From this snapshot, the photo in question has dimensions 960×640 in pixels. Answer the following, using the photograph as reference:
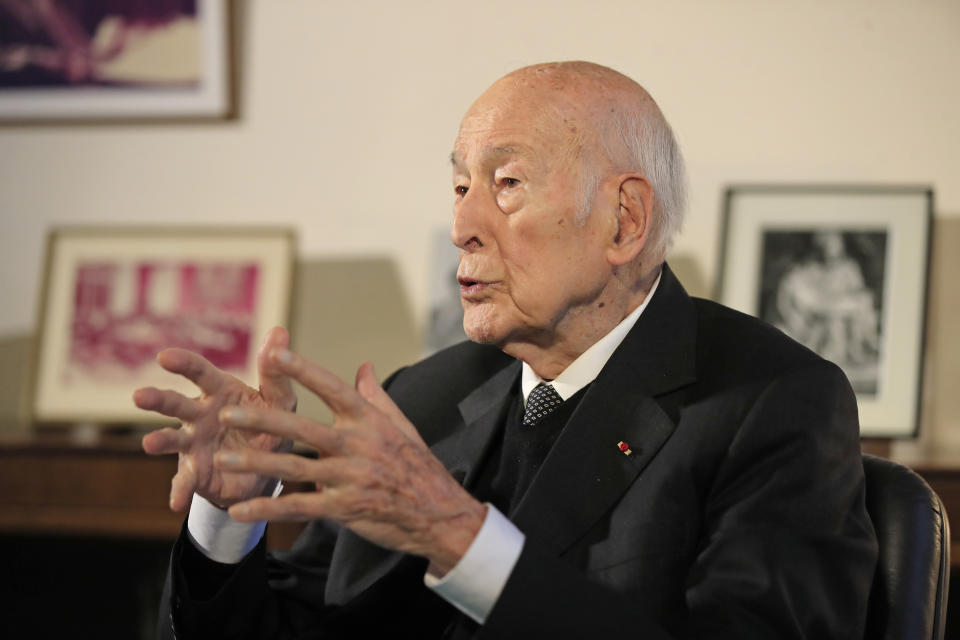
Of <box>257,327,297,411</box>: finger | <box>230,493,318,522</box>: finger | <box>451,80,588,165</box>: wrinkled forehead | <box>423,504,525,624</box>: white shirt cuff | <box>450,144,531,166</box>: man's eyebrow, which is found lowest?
<box>423,504,525,624</box>: white shirt cuff

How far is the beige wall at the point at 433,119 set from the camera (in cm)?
296

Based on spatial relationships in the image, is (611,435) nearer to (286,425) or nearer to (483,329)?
(483,329)

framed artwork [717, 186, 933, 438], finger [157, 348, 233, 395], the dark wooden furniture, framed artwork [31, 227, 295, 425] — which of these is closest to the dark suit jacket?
finger [157, 348, 233, 395]

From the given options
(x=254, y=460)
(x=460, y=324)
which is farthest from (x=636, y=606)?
(x=460, y=324)

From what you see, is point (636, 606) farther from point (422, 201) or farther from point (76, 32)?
point (76, 32)

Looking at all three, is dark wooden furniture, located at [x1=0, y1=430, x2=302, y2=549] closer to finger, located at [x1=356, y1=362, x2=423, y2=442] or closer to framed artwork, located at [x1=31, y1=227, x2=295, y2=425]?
framed artwork, located at [x1=31, y1=227, x2=295, y2=425]

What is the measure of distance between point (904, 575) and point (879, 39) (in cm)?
204

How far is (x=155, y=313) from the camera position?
3.36 metres

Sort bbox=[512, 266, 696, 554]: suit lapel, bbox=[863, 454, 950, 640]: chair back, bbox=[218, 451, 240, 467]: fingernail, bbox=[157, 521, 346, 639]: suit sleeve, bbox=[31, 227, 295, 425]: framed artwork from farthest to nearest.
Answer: bbox=[31, 227, 295, 425]: framed artwork → bbox=[157, 521, 346, 639]: suit sleeve → bbox=[512, 266, 696, 554]: suit lapel → bbox=[863, 454, 950, 640]: chair back → bbox=[218, 451, 240, 467]: fingernail

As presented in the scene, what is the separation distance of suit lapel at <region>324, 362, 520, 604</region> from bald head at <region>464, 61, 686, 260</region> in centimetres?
36

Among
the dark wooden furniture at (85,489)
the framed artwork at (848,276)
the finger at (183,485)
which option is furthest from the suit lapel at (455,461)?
the framed artwork at (848,276)

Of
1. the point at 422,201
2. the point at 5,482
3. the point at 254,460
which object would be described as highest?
the point at 422,201

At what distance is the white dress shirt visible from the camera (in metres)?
1.20

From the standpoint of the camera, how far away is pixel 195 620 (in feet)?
5.06
